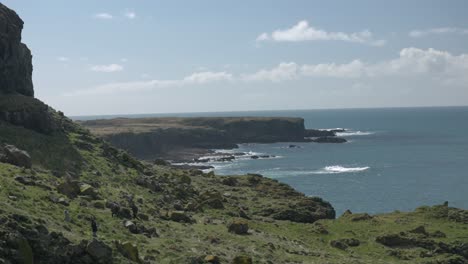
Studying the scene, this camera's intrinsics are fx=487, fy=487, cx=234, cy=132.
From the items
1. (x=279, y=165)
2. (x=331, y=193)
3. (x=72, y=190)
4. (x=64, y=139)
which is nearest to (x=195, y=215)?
(x=72, y=190)

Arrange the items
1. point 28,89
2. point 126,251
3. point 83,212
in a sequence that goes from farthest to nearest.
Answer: point 28,89 < point 83,212 < point 126,251

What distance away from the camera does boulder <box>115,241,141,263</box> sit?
2502 cm

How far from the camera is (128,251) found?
25156 millimetres

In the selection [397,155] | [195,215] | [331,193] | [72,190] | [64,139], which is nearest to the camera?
[72,190]

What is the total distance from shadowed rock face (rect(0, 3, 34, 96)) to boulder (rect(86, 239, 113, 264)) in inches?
1495

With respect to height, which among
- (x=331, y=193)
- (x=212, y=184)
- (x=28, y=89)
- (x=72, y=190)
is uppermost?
(x=28, y=89)

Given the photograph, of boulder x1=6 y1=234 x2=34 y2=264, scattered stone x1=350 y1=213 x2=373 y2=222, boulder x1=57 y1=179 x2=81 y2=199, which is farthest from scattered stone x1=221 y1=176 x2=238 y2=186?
boulder x1=6 y1=234 x2=34 y2=264

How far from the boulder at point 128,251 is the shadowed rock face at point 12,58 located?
121 ft

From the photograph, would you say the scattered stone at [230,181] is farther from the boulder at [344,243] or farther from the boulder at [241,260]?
the boulder at [241,260]

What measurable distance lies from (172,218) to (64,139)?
807 inches

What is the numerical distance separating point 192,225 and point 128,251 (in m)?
14.2

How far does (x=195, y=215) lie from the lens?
1752 inches

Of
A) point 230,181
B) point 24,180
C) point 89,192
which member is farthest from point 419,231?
point 24,180

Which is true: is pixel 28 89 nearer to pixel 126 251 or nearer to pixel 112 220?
pixel 112 220
